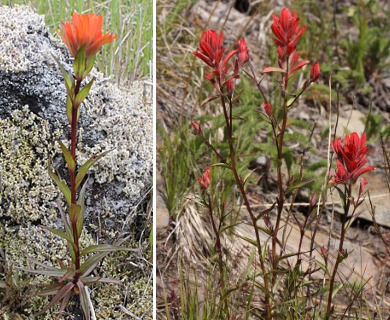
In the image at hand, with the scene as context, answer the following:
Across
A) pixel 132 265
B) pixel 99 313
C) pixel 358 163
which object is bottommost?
pixel 99 313

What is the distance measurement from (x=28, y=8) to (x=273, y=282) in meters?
0.92

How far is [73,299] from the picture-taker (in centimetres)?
174

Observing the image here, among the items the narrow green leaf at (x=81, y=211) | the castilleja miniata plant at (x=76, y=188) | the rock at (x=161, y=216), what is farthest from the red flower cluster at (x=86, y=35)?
the rock at (x=161, y=216)

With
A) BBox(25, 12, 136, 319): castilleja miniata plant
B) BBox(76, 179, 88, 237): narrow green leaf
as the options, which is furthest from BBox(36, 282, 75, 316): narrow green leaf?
BBox(76, 179, 88, 237): narrow green leaf

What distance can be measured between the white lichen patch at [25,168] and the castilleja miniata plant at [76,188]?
70mm

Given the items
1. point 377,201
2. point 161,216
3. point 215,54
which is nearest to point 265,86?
point 377,201

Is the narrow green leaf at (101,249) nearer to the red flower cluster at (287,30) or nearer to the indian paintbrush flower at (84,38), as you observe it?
the indian paintbrush flower at (84,38)

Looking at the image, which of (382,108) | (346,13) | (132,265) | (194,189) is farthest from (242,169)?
(346,13)

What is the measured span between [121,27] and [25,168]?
0.44 meters

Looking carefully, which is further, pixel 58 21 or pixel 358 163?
pixel 58 21

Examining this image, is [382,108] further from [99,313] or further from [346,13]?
[99,313]

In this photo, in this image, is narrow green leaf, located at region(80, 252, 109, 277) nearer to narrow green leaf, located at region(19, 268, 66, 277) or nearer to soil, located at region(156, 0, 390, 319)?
narrow green leaf, located at region(19, 268, 66, 277)

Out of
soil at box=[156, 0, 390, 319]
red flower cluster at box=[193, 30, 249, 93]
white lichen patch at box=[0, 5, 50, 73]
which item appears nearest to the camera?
Answer: red flower cluster at box=[193, 30, 249, 93]

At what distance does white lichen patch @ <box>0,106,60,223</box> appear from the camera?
1.73m
